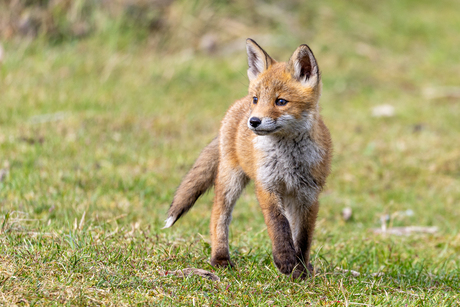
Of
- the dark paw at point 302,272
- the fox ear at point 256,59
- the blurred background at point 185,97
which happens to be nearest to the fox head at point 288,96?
the fox ear at point 256,59

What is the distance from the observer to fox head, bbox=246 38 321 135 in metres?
3.70

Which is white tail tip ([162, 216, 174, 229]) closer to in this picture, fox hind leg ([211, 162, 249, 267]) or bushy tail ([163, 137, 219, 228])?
bushy tail ([163, 137, 219, 228])

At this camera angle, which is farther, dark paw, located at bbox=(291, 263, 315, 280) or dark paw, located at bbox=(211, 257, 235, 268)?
dark paw, located at bbox=(211, 257, 235, 268)

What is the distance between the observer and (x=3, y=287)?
119 inches

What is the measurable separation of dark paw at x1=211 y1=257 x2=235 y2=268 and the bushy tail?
50cm

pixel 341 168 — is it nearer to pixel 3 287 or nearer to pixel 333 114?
pixel 333 114

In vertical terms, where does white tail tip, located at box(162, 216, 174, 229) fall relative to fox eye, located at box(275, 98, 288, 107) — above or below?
below

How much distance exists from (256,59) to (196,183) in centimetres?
106

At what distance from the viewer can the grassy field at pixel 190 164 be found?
3410 millimetres

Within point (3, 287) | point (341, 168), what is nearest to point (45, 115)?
point (341, 168)

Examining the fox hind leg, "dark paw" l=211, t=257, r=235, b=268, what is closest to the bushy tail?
the fox hind leg

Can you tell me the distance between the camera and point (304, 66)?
3.94 meters

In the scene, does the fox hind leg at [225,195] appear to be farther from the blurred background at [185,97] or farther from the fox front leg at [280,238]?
the blurred background at [185,97]

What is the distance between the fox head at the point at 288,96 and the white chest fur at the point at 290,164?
0.10 meters
